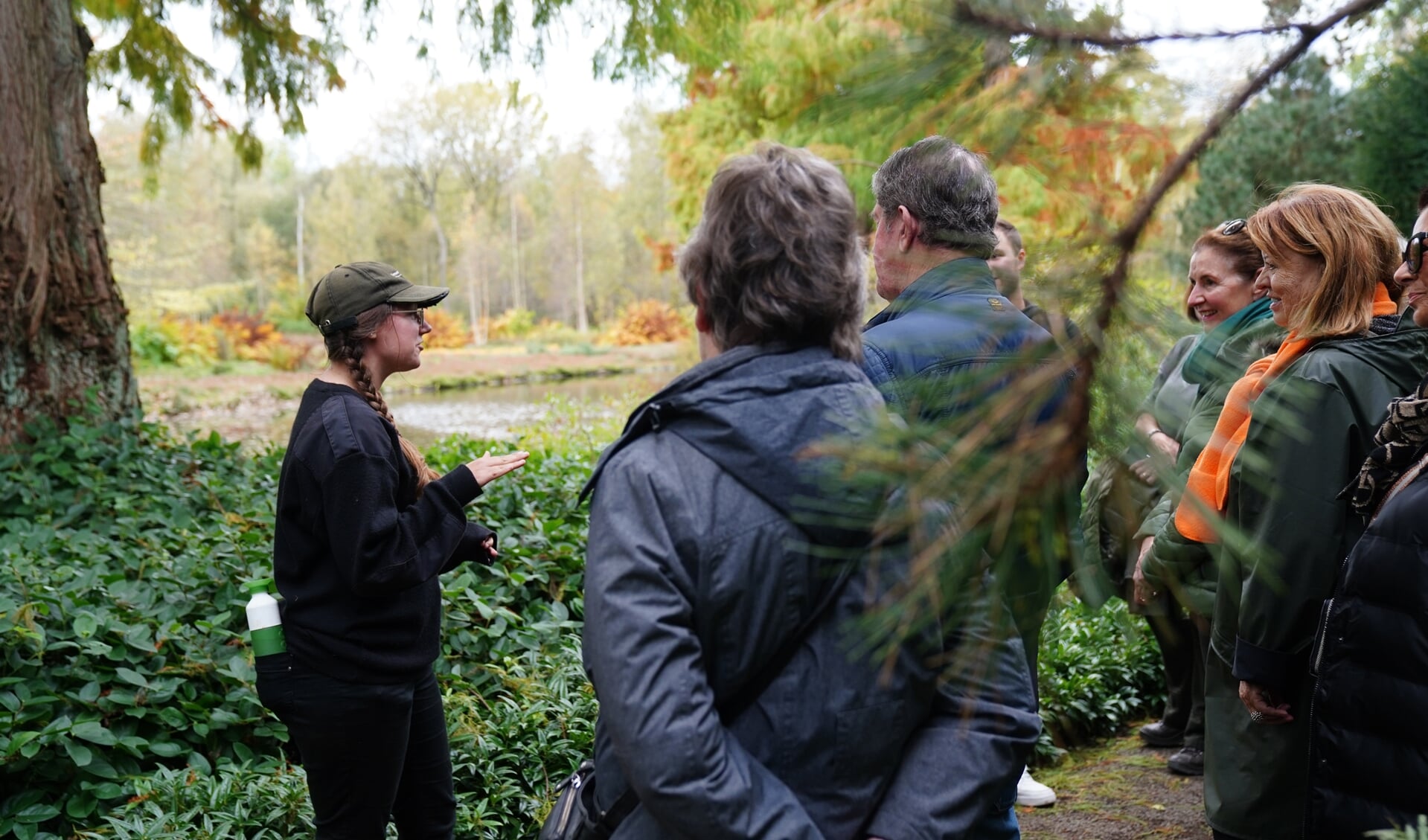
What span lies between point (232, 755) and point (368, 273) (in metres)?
1.82

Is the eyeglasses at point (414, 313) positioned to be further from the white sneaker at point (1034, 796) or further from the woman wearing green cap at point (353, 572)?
the white sneaker at point (1034, 796)

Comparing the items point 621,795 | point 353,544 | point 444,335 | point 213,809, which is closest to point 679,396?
point 621,795

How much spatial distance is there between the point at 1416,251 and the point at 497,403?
16550mm

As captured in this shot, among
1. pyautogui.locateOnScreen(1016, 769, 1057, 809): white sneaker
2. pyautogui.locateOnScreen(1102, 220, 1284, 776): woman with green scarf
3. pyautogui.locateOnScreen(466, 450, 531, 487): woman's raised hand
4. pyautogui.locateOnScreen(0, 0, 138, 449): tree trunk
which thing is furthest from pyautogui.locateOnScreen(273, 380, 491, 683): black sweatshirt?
pyautogui.locateOnScreen(0, 0, 138, 449): tree trunk

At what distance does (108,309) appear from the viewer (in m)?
6.02

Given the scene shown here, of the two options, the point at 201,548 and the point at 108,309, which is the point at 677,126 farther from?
the point at 201,548

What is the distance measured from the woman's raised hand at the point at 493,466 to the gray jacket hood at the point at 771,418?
3.74ft

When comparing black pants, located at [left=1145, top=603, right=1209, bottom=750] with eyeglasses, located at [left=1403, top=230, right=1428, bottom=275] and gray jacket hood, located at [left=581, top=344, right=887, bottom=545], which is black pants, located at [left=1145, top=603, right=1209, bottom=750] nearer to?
eyeglasses, located at [left=1403, top=230, right=1428, bottom=275]

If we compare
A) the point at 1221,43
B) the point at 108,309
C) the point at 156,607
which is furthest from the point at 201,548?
the point at 1221,43

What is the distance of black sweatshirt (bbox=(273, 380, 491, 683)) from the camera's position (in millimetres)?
2336

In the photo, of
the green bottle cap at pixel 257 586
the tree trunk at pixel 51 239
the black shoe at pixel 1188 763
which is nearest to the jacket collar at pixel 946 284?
the green bottle cap at pixel 257 586

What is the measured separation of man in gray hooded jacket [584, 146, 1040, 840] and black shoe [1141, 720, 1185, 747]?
3.06 meters

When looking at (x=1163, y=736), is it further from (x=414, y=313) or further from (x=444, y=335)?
(x=444, y=335)

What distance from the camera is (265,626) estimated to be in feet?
7.94
